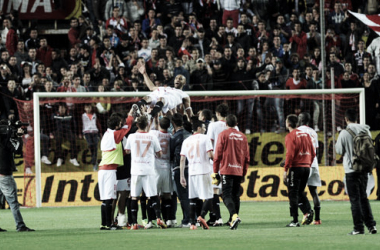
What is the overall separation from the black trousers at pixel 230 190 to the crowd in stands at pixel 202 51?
30.5 feet

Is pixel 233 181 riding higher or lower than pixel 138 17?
lower

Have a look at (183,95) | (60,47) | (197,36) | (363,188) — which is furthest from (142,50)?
(363,188)

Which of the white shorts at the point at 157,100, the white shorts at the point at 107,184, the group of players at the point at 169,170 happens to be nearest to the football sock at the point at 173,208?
the group of players at the point at 169,170

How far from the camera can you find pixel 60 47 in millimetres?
29766

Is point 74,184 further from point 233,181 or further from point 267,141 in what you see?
point 233,181

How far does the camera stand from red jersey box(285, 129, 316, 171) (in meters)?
14.4

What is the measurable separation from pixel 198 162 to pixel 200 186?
42cm

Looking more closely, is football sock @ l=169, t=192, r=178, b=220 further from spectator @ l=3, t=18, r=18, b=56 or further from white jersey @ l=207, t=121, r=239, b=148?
spectator @ l=3, t=18, r=18, b=56

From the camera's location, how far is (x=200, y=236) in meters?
12.8

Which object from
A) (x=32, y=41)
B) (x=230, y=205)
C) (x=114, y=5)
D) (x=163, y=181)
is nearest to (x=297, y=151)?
(x=230, y=205)

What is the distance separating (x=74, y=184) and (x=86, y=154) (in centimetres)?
131

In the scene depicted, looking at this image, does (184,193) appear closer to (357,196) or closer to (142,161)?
(142,161)

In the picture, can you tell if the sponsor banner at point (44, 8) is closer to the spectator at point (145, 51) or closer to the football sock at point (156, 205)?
the spectator at point (145, 51)

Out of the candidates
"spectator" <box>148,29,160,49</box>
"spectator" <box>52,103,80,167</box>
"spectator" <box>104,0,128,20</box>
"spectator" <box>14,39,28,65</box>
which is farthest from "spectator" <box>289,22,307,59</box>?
"spectator" <box>14,39,28,65</box>
